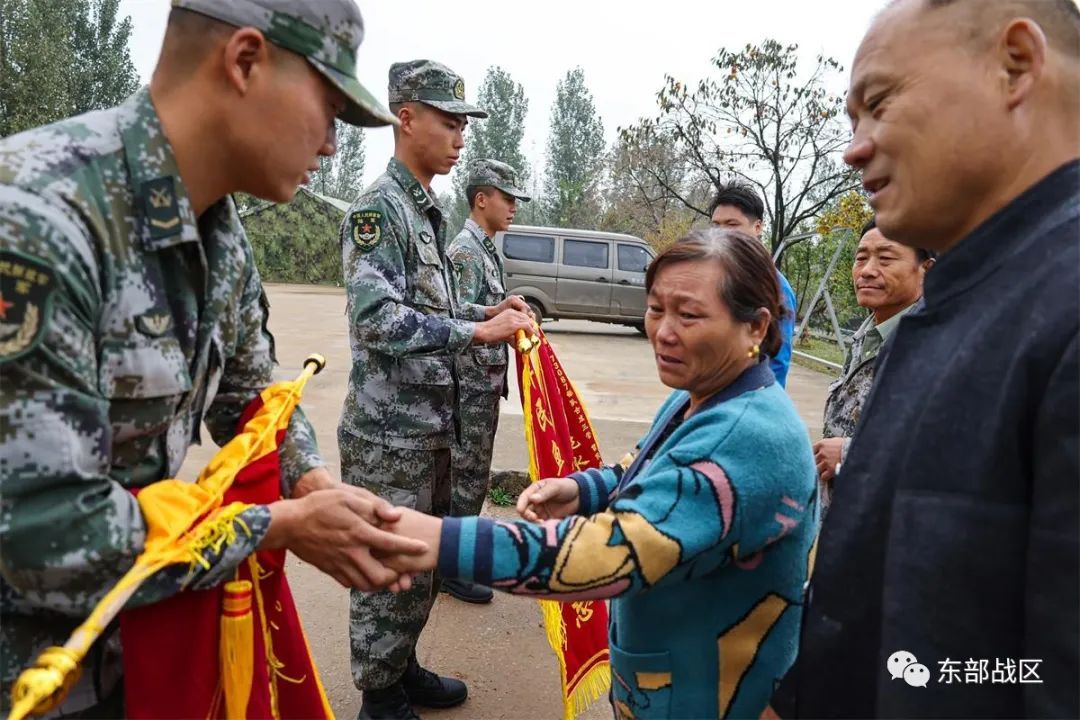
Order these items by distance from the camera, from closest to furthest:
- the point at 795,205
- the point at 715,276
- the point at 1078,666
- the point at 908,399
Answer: the point at 1078,666, the point at 908,399, the point at 715,276, the point at 795,205

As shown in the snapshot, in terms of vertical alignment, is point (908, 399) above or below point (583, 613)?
Result: above

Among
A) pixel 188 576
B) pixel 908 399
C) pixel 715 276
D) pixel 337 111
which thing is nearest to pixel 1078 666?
pixel 908 399

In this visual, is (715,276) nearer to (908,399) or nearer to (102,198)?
(908,399)

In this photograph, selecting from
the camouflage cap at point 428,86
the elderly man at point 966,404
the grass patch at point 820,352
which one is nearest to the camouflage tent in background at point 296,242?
the grass patch at point 820,352

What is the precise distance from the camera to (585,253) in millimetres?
16375

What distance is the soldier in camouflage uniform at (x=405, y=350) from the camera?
2.81 m

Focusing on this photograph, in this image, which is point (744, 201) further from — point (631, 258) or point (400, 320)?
point (631, 258)

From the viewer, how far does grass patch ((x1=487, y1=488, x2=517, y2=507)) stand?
5.55 m

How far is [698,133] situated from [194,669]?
51.9 feet

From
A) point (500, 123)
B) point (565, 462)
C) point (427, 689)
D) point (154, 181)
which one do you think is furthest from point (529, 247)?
point (500, 123)

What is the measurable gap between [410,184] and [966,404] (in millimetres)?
2436

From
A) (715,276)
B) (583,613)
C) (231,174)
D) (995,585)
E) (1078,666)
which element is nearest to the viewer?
(1078,666)

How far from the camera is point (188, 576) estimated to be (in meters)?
1.23

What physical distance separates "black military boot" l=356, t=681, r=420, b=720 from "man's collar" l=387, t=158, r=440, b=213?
1880 mm
